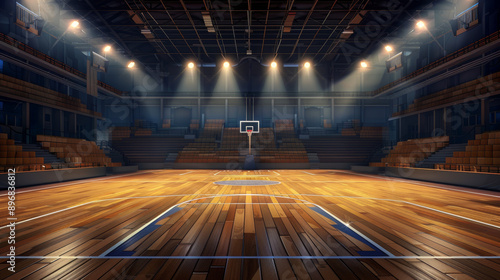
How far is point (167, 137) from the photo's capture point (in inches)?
693

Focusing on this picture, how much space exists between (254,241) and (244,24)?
516 inches

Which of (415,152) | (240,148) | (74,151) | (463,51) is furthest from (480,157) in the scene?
(74,151)

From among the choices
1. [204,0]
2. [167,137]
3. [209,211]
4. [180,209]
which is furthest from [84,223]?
[167,137]

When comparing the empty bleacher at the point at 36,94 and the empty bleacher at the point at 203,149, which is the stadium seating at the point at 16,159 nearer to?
the empty bleacher at the point at 36,94

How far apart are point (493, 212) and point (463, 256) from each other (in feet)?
7.74

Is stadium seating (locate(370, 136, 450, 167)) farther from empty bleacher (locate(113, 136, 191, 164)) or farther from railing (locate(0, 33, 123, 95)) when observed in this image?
railing (locate(0, 33, 123, 95))

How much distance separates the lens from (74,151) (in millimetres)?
10945

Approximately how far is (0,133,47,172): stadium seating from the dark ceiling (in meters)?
6.68

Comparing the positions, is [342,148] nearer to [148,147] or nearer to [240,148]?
[240,148]

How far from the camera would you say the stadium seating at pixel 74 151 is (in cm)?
998

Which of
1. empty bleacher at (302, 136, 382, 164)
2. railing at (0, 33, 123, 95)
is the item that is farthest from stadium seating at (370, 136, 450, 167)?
railing at (0, 33, 123, 95)

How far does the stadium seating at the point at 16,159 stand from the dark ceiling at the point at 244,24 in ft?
21.9

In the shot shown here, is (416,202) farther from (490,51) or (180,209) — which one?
(490,51)

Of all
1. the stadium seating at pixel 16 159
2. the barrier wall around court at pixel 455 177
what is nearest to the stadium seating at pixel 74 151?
the stadium seating at pixel 16 159
